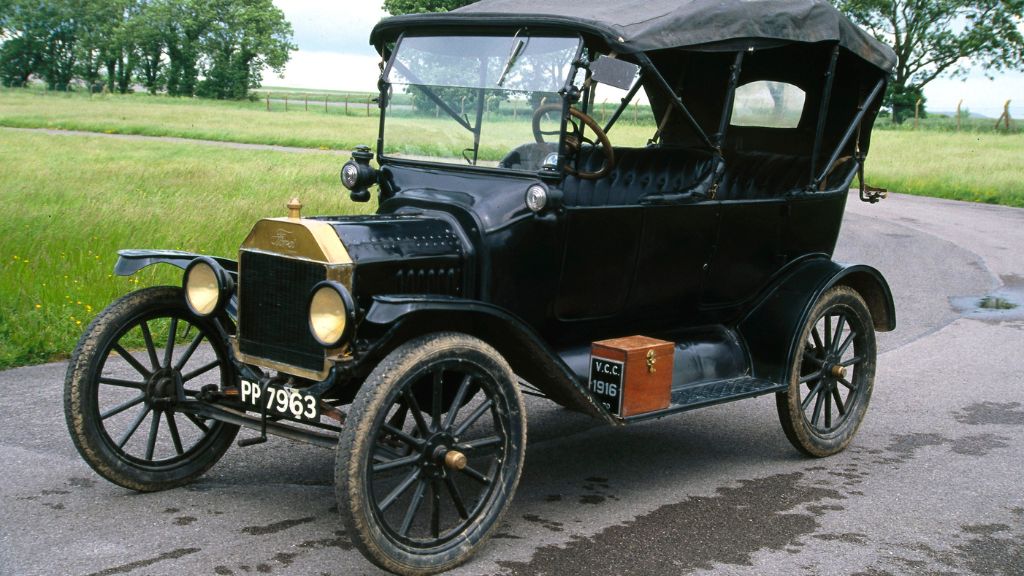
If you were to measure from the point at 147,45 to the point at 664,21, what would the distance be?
80309 millimetres

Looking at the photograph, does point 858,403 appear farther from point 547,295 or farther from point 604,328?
point 547,295

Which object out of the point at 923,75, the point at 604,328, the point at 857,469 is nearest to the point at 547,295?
the point at 604,328

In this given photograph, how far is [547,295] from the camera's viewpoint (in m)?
4.90

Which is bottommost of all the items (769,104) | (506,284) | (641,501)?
(641,501)

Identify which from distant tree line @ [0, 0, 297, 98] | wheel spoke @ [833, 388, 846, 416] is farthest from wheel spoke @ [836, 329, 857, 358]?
distant tree line @ [0, 0, 297, 98]

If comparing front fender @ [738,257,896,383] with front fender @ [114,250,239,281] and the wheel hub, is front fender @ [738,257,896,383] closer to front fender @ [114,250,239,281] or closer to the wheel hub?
front fender @ [114,250,239,281]

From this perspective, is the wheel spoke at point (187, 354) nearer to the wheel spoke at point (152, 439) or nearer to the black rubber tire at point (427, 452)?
the wheel spoke at point (152, 439)

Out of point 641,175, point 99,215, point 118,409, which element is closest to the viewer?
point 118,409

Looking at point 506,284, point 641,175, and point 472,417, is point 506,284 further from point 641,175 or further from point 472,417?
point 641,175

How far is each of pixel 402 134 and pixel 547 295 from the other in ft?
3.86

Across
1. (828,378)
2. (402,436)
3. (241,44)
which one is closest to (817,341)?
(828,378)

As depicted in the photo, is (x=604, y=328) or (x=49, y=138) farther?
(x=49, y=138)

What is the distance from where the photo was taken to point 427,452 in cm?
404

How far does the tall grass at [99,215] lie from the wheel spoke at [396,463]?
4042 mm
